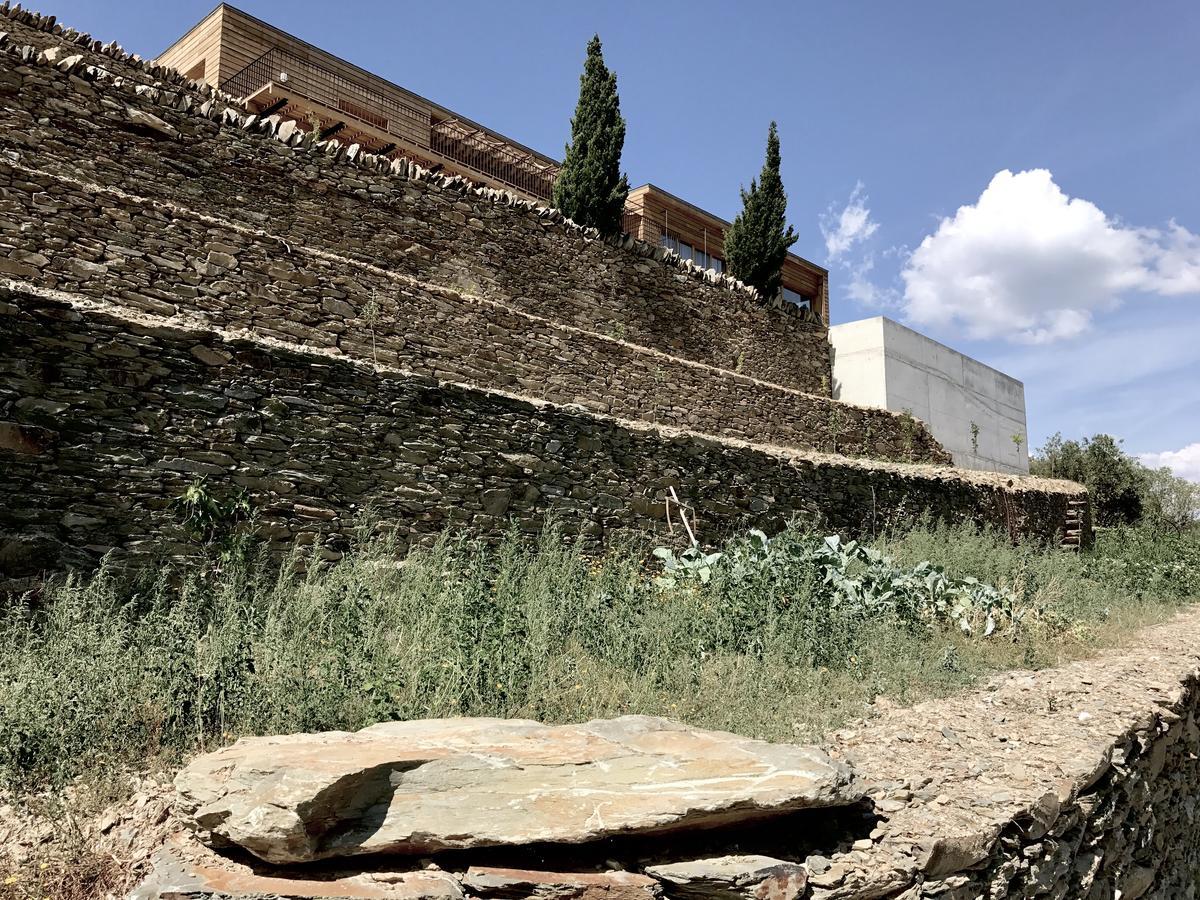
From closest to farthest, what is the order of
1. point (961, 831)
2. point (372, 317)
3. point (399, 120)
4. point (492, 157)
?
point (961, 831) < point (372, 317) < point (399, 120) < point (492, 157)

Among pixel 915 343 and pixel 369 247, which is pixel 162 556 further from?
pixel 915 343

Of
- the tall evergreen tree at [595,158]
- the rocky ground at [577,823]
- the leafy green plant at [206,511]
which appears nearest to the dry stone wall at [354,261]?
the tall evergreen tree at [595,158]

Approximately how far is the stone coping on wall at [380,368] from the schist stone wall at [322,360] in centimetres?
3

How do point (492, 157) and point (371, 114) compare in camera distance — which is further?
point (492, 157)

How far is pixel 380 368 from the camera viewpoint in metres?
7.58

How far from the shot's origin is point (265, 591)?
6.42 metres

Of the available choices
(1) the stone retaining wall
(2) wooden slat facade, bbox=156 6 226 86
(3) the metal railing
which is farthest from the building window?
(1) the stone retaining wall

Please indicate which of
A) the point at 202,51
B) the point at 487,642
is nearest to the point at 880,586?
the point at 487,642

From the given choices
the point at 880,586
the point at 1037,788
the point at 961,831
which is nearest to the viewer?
the point at 961,831

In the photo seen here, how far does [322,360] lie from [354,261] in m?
3.73

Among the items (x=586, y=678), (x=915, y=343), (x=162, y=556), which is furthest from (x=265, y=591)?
(x=915, y=343)

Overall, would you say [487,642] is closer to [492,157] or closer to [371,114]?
[371,114]

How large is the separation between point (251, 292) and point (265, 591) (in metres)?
4.23

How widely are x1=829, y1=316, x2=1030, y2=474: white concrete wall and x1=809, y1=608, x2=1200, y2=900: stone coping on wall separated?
1257 cm
